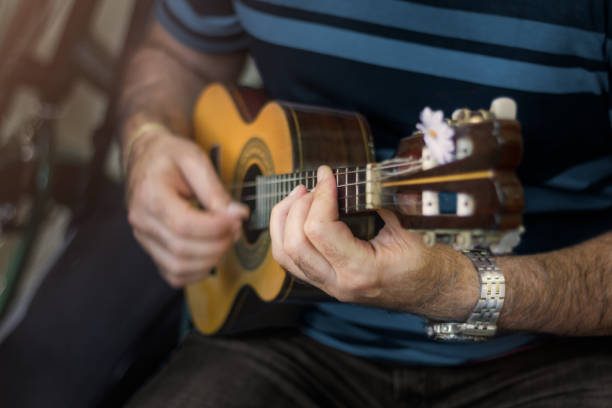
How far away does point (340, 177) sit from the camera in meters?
0.46

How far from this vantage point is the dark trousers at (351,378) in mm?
614

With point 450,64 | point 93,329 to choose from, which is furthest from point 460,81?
point 93,329

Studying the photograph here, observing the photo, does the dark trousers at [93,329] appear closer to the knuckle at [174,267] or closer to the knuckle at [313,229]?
the knuckle at [174,267]

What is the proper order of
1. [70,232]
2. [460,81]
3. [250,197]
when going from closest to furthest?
[460,81] → [250,197] → [70,232]

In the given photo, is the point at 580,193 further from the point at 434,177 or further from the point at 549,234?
the point at 434,177

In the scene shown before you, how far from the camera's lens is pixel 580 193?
25.3 inches

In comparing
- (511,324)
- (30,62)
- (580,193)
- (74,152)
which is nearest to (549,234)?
(580,193)

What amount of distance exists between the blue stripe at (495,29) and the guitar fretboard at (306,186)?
0.71 feet

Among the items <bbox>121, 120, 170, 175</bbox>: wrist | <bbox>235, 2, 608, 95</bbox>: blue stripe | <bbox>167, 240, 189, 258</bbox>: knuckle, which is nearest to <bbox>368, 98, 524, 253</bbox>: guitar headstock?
<bbox>235, 2, 608, 95</bbox>: blue stripe

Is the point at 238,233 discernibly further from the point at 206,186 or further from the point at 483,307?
the point at 483,307

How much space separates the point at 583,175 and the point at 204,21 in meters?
0.68

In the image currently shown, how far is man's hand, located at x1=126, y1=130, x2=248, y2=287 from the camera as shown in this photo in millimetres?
704

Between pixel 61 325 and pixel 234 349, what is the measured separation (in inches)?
14.5

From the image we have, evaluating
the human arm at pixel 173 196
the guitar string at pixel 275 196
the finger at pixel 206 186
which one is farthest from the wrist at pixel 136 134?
the guitar string at pixel 275 196
